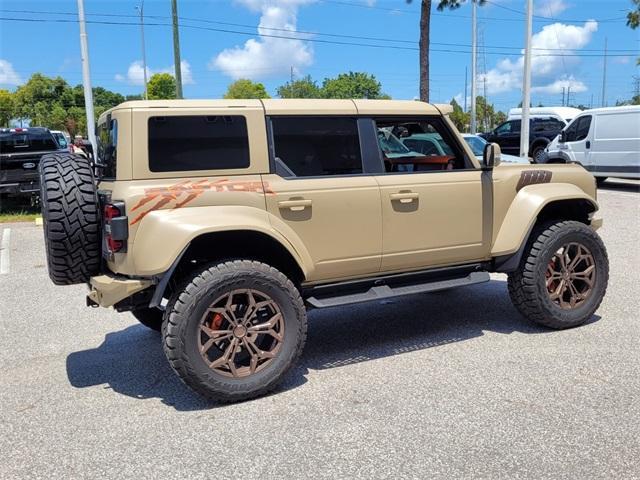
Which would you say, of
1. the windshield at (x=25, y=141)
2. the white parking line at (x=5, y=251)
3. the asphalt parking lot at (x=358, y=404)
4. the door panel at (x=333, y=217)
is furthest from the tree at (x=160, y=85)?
the door panel at (x=333, y=217)

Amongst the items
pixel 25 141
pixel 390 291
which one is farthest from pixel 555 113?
pixel 390 291

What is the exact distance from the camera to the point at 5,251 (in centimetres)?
940

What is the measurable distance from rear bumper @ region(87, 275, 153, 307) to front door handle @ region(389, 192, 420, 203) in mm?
1817

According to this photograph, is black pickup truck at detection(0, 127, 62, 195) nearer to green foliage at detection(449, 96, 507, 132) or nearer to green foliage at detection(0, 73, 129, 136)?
green foliage at detection(0, 73, 129, 136)

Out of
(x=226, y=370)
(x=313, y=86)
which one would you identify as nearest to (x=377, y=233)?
(x=226, y=370)

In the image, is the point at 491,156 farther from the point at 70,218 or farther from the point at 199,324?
the point at 70,218

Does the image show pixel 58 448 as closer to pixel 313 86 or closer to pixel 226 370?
pixel 226 370

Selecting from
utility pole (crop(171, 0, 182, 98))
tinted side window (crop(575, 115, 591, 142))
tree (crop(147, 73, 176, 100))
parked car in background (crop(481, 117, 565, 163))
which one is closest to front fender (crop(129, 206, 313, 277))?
tinted side window (crop(575, 115, 591, 142))

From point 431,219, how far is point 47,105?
237 feet

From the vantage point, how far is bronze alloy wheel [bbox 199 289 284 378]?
12.2 feet

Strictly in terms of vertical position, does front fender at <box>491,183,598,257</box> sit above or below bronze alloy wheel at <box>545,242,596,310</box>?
above

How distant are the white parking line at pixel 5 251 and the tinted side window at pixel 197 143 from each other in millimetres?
5451

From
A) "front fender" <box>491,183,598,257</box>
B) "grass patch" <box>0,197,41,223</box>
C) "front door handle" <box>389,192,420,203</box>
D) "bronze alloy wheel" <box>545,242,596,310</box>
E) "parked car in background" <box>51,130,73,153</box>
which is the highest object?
"parked car in background" <box>51,130,73,153</box>

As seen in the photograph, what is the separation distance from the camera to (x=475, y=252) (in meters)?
4.68
